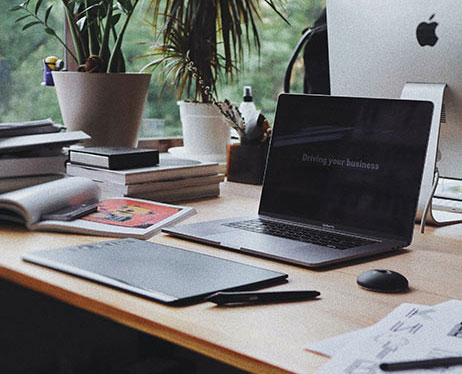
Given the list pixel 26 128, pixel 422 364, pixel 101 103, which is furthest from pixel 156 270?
pixel 101 103

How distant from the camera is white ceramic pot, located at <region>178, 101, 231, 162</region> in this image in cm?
204

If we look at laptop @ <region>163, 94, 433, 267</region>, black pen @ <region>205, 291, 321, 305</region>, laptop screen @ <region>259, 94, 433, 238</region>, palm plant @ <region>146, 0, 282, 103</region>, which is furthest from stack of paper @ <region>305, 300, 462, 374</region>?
palm plant @ <region>146, 0, 282, 103</region>

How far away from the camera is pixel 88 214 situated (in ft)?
4.39

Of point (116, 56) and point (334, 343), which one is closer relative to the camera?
point (334, 343)

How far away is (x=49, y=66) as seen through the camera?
79.4 inches

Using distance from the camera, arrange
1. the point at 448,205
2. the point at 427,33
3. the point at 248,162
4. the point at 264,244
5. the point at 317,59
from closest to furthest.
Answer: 1. the point at 264,244
2. the point at 427,33
3. the point at 448,205
4. the point at 248,162
5. the point at 317,59

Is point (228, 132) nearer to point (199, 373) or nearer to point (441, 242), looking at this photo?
point (199, 373)

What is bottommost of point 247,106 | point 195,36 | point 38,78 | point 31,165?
point 31,165

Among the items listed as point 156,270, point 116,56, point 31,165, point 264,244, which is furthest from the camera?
point 116,56

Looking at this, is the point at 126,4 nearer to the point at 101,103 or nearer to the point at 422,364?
the point at 101,103

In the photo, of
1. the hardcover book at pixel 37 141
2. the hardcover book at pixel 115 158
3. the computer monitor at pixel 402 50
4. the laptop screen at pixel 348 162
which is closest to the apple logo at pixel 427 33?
the computer monitor at pixel 402 50

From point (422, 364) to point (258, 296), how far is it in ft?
0.85

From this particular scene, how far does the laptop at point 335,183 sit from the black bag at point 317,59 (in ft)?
3.11

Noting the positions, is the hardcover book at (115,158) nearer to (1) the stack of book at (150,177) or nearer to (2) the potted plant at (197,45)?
(1) the stack of book at (150,177)
